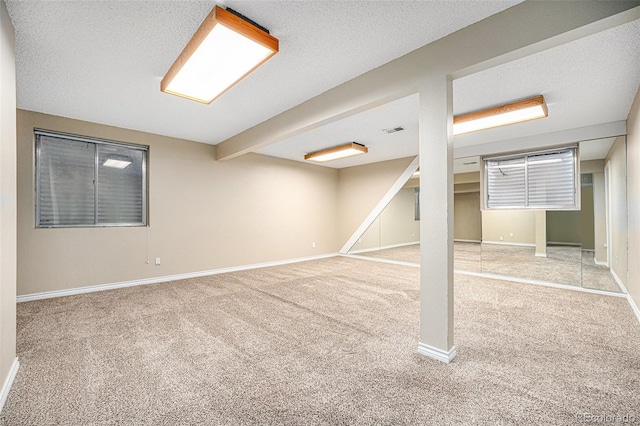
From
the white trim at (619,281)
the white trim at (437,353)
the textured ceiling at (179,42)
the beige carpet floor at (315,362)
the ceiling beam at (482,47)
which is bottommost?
the beige carpet floor at (315,362)

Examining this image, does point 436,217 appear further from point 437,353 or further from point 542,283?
point 542,283

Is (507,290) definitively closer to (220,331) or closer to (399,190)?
(399,190)

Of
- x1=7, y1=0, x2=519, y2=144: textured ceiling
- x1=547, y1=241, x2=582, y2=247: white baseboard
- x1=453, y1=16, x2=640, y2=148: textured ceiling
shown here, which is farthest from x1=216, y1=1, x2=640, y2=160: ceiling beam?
x1=547, y1=241, x2=582, y2=247: white baseboard

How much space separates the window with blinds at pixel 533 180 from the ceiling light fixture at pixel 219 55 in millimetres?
4742

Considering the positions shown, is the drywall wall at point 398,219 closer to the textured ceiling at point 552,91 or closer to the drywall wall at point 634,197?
the textured ceiling at point 552,91

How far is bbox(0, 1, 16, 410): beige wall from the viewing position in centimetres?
183

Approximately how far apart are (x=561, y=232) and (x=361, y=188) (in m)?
4.28

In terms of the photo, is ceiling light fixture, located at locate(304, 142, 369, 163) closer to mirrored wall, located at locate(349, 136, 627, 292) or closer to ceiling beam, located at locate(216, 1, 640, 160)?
mirrored wall, located at locate(349, 136, 627, 292)

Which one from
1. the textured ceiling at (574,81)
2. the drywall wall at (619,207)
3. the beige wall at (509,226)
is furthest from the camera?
the beige wall at (509,226)

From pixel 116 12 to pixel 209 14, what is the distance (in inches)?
25.8

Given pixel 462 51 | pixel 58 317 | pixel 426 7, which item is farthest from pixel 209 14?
pixel 58 317

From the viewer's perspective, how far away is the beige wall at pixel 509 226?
4.96 meters

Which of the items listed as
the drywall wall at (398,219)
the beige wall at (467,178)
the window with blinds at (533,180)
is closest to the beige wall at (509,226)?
the window with blinds at (533,180)

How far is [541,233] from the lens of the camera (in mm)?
4855
